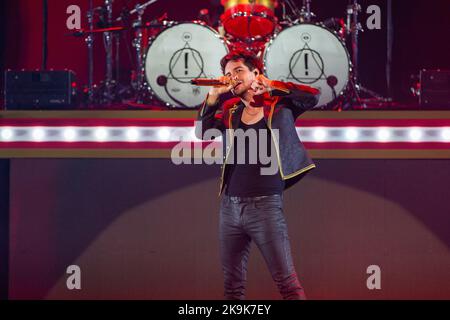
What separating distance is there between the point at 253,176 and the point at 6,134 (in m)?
2.18

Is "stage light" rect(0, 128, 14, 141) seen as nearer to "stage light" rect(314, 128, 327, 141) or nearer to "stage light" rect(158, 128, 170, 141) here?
"stage light" rect(158, 128, 170, 141)

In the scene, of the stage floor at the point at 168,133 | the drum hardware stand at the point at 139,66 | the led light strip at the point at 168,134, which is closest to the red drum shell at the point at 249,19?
the drum hardware stand at the point at 139,66

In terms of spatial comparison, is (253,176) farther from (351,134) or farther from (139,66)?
(139,66)

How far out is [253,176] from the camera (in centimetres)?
362

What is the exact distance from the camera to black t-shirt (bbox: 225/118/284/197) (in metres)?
3.60

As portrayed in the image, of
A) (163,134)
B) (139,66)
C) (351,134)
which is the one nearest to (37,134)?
(163,134)

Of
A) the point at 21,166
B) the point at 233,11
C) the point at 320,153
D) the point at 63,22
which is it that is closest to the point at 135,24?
the point at 233,11

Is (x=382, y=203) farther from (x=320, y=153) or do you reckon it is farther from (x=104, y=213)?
(x=104, y=213)

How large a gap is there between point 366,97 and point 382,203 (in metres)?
1.83

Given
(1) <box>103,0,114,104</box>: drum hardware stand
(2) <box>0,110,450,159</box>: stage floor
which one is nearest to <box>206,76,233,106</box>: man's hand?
(2) <box>0,110,450,159</box>: stage floor

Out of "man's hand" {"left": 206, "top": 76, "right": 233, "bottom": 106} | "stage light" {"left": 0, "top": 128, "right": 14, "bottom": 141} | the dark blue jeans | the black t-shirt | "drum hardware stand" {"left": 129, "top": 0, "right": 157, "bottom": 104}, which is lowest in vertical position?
the dark blue jeans

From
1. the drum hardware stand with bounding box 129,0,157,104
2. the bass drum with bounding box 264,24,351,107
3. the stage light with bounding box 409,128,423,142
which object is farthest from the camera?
the drum hardware stand with bounding box 129,0,157,104

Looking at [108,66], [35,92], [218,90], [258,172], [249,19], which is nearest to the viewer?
[258,172]

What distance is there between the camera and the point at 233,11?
578cm
